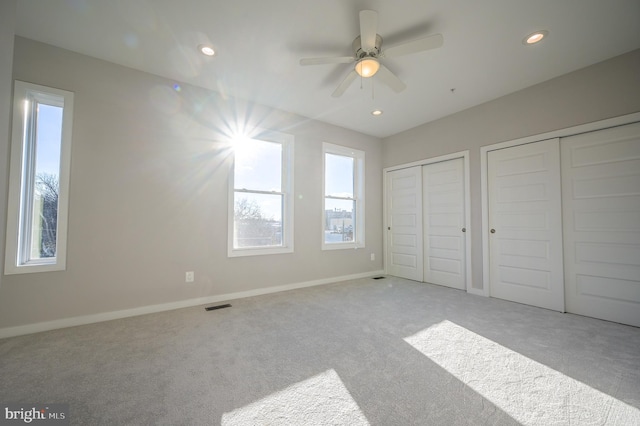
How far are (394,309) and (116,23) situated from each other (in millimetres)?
4023

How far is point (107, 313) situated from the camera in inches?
109

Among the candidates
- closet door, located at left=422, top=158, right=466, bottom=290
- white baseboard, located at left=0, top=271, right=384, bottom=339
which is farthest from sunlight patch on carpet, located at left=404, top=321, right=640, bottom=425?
white baseboard, located at left=0, top=271, right=384, bottom=339

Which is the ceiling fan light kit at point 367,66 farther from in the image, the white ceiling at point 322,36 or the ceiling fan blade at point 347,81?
the white ceiling at point 322,36

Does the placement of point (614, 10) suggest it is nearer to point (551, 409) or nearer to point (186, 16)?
point (551, 409)

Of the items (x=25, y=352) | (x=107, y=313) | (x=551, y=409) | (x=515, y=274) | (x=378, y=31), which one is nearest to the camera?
(x=551, y=409)

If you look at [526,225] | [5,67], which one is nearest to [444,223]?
[526,225]

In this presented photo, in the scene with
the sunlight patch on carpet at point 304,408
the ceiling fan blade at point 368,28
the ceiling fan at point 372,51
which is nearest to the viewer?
the sunlight patch on carpet at point 304,408

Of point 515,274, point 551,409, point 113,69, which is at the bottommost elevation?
point 551,409

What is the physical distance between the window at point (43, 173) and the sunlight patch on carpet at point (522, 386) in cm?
357

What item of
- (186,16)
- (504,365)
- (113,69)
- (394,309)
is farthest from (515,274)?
(113,69)

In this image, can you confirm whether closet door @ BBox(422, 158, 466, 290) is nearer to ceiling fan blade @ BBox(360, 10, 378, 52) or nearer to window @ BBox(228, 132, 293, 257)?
window @ BBox(228, 132, 293, 257)

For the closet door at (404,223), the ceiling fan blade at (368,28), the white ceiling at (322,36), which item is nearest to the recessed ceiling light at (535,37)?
the white ceiling at (322,36)

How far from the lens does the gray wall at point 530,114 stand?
276cm

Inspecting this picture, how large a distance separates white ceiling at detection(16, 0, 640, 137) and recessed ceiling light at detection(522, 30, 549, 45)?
6cm
